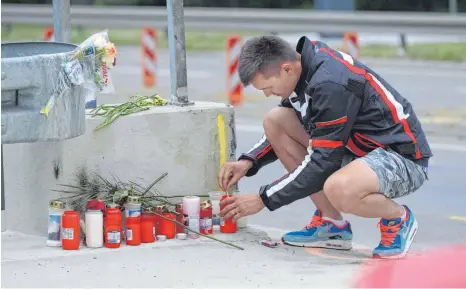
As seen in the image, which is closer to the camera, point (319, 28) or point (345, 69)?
point (345, 69)

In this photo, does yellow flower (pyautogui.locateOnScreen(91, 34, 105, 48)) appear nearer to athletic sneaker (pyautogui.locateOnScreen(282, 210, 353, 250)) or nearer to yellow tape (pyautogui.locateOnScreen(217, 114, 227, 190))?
yellow tape (pyautogui.locateOnScreen(217, 114, 227, 190))

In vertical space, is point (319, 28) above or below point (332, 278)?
above

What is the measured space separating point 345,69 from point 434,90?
30.6 feet

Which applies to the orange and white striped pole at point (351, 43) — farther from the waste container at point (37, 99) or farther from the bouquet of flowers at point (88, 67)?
the waste container at point (37, 99)

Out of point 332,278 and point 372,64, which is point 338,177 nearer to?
point 332,278

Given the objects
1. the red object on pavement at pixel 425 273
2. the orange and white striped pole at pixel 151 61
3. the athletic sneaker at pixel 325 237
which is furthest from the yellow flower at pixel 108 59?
the orange and white striped pole at pixel 151 61

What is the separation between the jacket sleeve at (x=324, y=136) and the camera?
6.03 m

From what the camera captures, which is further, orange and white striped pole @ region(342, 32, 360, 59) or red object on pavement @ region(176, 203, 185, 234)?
Result: orange and white striped pole @ region(342, 32, 360, 59)

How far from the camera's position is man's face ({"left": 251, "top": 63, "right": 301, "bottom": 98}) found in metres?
6.14

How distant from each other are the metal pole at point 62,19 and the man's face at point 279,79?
1.60 metres

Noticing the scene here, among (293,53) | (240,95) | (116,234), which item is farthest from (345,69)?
(240,95)

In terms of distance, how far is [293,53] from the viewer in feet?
20.3

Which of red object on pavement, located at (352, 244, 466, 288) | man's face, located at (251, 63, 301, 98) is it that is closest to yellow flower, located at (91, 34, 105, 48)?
man's face, located at (251, 63, 301, 98)

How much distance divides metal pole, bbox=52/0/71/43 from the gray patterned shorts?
7.05ft
